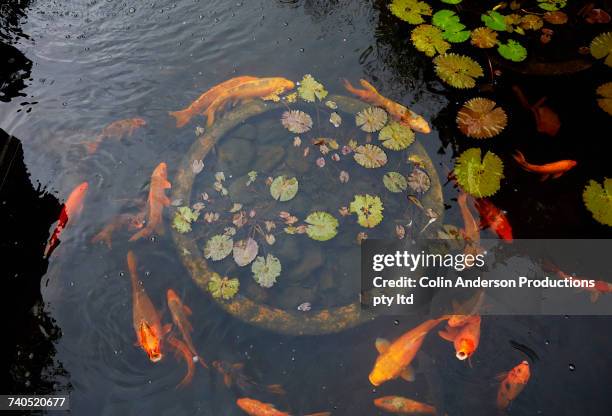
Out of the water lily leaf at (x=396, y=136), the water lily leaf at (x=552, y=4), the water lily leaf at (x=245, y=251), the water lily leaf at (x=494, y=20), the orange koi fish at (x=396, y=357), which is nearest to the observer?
the orange koi fish at (x=396, y=357)

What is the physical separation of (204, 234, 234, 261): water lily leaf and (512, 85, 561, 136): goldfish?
3447 mm

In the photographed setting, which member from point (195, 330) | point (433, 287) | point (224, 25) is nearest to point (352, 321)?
point (433, 287)

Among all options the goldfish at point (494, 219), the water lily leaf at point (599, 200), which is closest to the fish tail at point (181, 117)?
the goldfish at point (494, 219)

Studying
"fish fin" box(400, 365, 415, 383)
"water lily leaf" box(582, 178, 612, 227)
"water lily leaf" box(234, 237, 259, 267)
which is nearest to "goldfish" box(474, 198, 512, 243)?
"water lily leaf" box(582, 178, 612, 227)

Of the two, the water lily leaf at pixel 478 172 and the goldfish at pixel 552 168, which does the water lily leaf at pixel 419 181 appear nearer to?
the water lily leaf at pixel 478 172

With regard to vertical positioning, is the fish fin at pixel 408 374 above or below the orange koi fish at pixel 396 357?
below

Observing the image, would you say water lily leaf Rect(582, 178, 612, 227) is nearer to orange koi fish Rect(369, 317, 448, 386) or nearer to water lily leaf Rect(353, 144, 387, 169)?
water lily leaf Rect(353, 144, 387, 169)

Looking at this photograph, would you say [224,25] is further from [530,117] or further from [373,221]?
[530,117]

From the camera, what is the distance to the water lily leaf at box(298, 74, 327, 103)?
4578mm

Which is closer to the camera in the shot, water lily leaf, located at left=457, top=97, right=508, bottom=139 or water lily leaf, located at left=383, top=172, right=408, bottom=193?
water lily leaf, located at left=383, top=172, right=408, bottom=193

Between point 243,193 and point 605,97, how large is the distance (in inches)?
161

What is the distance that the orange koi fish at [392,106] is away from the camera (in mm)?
4422

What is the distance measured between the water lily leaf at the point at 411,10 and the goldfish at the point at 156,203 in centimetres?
349

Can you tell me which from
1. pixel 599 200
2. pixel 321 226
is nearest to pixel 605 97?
pixel 599 200
